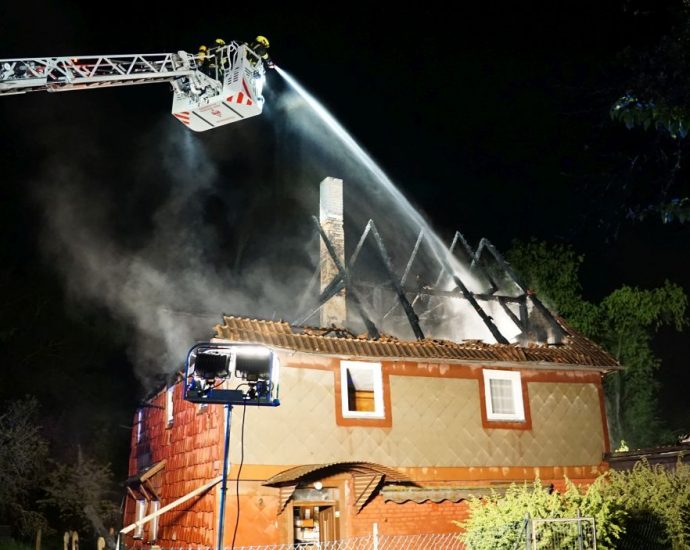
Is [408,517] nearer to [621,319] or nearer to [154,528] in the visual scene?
[154,528]

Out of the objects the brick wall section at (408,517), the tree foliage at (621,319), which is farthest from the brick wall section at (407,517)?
the tree foliage at (621,319)

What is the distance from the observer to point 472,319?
22109 millimetres

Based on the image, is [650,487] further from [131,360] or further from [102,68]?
[131,360]

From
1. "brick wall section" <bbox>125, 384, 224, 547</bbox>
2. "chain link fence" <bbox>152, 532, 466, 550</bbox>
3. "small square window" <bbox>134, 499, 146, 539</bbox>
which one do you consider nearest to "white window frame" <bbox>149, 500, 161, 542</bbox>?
"brick wall section" <bbox>125, 384, 224, 547</bbox>

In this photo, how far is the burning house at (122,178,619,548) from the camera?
12531mm

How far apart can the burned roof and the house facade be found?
0.12ft

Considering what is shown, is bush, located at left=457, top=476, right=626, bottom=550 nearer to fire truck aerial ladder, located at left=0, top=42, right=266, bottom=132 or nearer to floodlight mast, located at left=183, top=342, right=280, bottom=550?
floodlight mast, located at left=183, top=342, right=280, bottom=550

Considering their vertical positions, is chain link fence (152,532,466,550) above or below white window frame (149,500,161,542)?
below

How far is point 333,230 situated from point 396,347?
8.22 metres

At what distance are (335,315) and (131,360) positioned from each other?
37.8 feet

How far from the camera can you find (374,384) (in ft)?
46.9

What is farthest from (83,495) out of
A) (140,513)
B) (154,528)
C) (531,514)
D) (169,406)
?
(531,514)

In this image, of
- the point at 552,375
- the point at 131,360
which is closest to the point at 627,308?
the point at 552,375

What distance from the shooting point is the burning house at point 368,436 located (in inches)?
493
